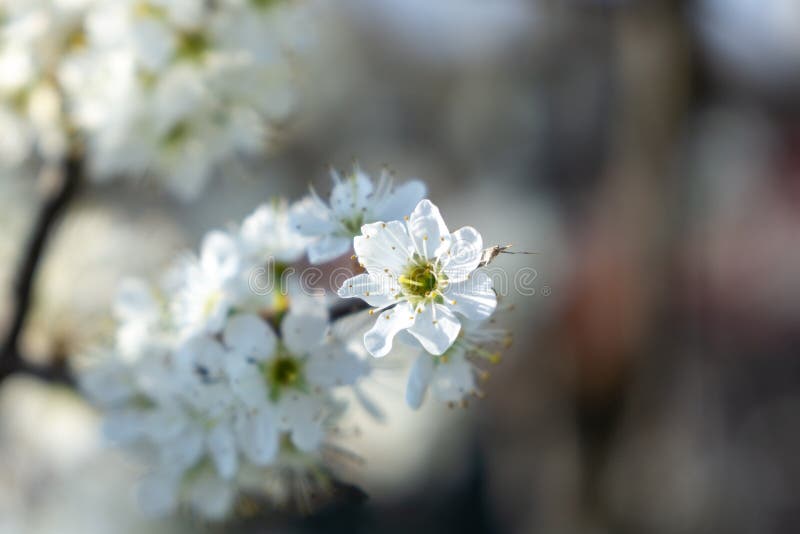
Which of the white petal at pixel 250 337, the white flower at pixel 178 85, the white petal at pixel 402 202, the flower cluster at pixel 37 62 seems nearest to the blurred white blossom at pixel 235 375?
the white petal at pixel 250 337

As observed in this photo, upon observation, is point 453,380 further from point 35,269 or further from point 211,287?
point 35,269

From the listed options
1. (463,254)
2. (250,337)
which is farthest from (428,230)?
(250,337)

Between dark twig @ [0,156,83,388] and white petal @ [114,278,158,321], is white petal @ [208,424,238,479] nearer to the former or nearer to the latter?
white petal @ [114,278,158,321]

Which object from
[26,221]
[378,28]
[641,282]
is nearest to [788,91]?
[378,28]

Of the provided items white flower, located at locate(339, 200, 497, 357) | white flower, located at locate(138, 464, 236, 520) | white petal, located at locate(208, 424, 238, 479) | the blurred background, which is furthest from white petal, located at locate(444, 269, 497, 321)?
white flower, located at locate(138, 464, 236, 520)

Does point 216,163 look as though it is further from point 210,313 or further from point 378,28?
point 378,28

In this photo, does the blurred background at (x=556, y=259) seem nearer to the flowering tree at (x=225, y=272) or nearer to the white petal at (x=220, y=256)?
the flowering tree at (x=225, y=272)
